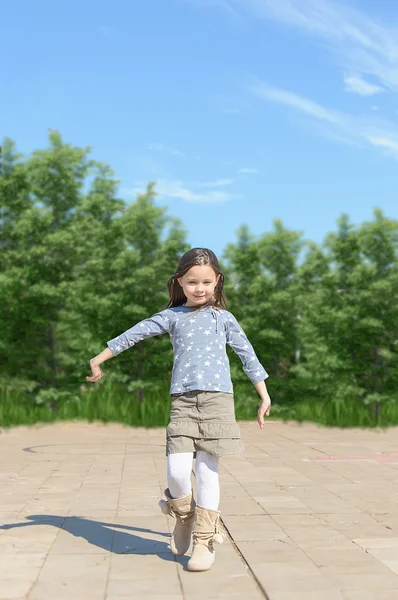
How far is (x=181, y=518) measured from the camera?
4.68 metres

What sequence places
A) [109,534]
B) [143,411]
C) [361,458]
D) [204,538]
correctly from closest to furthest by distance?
[204,538]
[109,534]
[361,458]
[143,411]

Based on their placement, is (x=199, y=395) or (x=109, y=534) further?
(x=109, y=534)

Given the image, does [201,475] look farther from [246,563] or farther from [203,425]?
[246,563]

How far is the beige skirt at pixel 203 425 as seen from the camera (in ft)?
15.0

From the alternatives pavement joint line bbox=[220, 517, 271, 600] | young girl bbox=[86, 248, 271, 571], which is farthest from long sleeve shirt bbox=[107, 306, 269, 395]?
pavement joint line bbox=[220, 517, 271, 600]

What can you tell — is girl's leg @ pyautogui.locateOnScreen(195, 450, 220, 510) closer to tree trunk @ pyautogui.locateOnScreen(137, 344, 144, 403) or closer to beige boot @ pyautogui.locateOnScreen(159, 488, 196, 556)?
beige boot @ pyautogui.locateOnScreen(159, 488, 196, 556)

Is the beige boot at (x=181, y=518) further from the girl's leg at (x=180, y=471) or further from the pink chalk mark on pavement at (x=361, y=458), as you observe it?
the pink chalk mark on pavement at (x=361, y=458)

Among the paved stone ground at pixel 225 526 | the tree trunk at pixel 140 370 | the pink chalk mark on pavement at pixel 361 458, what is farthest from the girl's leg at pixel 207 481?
the tree trunk at pixel 140 370

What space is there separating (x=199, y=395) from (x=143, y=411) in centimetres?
→ 1105

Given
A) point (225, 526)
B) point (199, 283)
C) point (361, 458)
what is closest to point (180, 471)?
point (199, 283)

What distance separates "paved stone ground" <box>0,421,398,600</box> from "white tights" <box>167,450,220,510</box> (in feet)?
1.36

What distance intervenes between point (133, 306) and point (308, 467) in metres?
7.19

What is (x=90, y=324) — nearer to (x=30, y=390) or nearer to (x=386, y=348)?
(x=30, y=390)

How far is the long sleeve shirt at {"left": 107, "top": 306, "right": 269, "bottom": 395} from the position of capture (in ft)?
15.3
